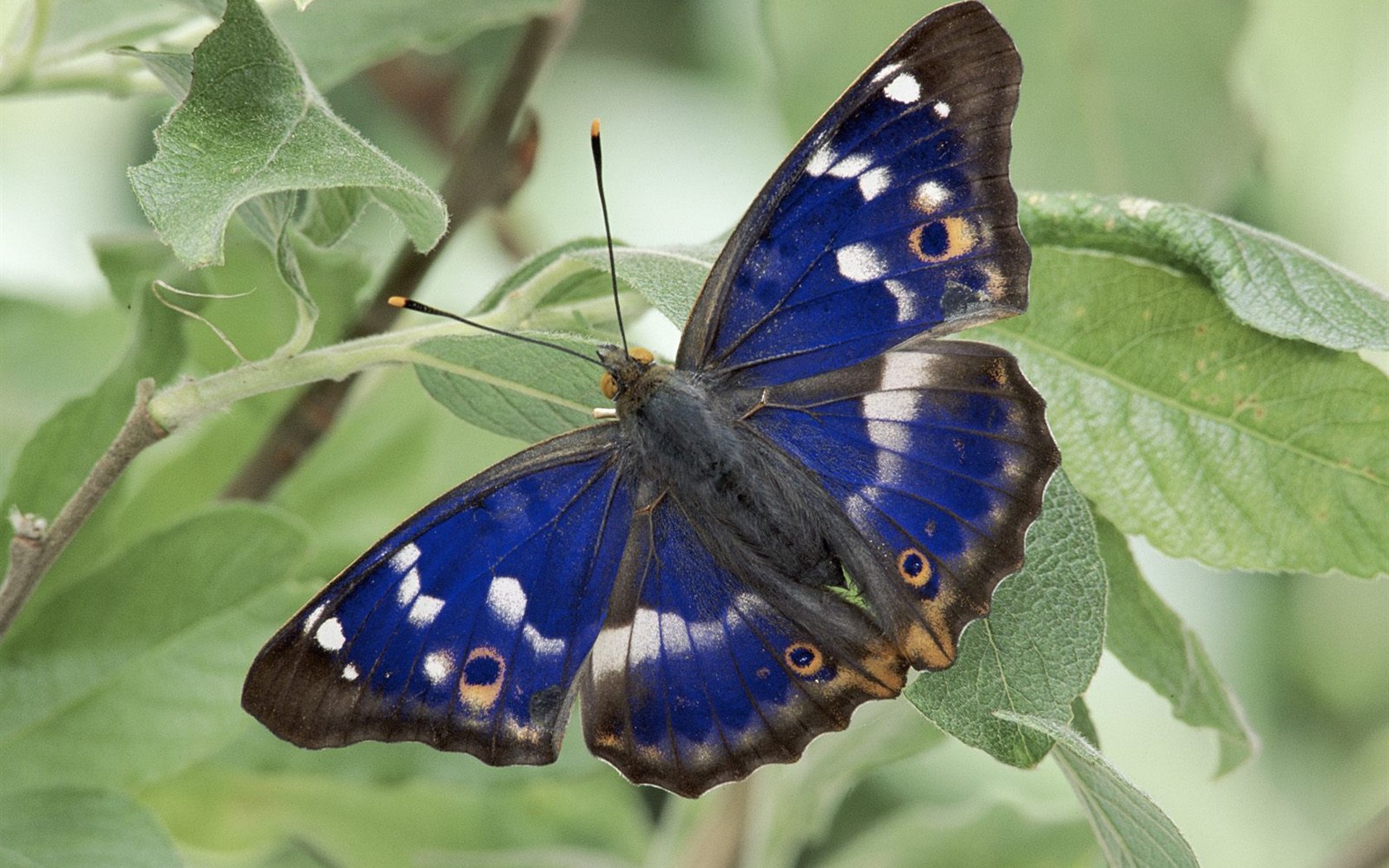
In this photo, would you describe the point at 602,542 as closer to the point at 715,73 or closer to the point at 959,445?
the point at 959,445

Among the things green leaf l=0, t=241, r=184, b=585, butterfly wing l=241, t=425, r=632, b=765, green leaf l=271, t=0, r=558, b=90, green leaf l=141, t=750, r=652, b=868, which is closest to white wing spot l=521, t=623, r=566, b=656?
butterfly wing l=241, t=425, r=632, b=765

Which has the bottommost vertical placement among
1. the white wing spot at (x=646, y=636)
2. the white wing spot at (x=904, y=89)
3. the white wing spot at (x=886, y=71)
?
the white wing spot at (x=646, y=636)

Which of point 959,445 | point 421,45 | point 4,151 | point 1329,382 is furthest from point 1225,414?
point 4,151

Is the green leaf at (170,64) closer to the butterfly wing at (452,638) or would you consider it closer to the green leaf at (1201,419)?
the butterfly wing at (452,638)

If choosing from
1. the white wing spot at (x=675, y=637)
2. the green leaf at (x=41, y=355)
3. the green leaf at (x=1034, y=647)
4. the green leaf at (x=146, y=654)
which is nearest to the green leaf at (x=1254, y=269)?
the green leaf at (x=1034, y=647)

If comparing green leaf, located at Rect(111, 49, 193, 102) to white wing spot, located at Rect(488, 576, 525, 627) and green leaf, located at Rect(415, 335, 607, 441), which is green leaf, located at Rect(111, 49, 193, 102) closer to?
green leaf, located at Rect(415, 335, 607, 441)
